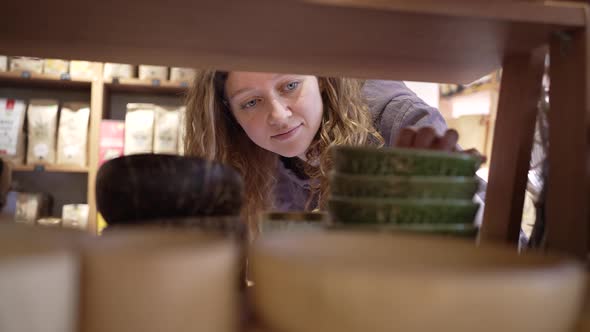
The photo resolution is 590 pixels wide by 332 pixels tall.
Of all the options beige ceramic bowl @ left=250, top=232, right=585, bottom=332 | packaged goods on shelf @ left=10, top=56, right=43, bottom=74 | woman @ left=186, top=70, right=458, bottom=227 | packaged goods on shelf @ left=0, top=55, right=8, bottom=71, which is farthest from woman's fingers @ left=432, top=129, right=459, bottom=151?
packaged goods on shelf @ left=0, top=55, right=8, bottom=71

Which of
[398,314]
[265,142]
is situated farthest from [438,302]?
[265,142]

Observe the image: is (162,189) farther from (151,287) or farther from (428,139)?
(428,139)

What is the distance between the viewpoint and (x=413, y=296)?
0.99 ft

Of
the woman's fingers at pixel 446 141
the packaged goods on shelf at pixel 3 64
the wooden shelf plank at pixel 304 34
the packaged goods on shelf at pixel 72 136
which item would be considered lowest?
the packaged goods on shelf at pixel 72 136

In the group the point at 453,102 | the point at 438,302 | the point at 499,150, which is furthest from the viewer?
the point at 453,102

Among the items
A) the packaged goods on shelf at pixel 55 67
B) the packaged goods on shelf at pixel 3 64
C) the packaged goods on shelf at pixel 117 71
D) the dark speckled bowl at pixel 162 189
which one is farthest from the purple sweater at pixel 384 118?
the packaged goods on shelf at pixel 3 64

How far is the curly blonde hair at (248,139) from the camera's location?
4.49 feet

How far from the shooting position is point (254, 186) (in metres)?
1.48

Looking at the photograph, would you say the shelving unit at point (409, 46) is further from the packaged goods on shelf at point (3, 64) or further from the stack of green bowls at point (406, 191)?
the packaged goods on shelf at point (3, 64)

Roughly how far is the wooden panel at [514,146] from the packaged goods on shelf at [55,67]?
8.71ft

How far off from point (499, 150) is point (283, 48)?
330mm

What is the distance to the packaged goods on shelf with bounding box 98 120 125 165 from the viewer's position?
2674 mm

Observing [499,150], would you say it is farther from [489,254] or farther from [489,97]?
[489,97]

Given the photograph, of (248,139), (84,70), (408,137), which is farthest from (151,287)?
(84,70)
